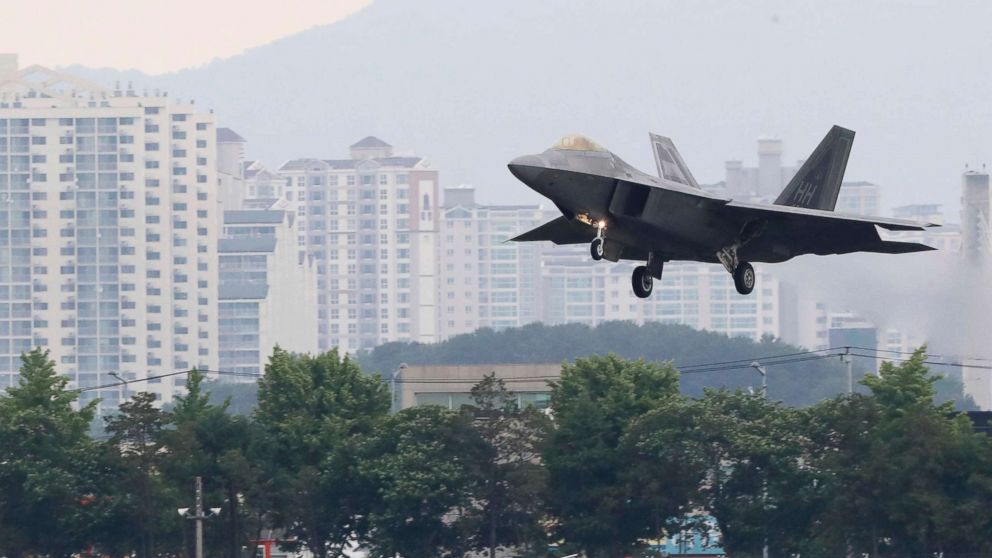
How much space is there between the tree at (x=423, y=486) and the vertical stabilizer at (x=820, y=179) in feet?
117

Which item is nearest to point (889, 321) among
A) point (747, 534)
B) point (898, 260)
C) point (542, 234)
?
point (898, 260)

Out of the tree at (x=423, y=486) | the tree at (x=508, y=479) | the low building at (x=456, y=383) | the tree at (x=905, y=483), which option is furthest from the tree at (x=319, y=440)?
the low building at (x=456, y=383)

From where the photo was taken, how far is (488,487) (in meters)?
80.9

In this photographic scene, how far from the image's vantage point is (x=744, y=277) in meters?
43.2

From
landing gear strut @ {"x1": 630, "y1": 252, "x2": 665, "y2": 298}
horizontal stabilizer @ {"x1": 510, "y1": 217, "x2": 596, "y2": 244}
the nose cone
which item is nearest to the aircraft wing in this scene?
landing gear strut @ {"x1": 630, "y1": 252, "x2": 665, "y2": 298}

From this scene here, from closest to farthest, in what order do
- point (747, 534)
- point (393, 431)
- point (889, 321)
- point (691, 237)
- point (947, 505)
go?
1. point (691, 237)
2. point (947, 505)
3. point (747, 534)
4. point (393, 431)
5. point (889, 321)

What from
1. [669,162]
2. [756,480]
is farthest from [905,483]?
[669,162]

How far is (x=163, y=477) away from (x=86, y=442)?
22.3 ft

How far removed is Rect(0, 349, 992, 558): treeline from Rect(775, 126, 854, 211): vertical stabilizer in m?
28.8

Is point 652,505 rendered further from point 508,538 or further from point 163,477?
point 163,477

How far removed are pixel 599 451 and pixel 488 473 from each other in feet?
18.4

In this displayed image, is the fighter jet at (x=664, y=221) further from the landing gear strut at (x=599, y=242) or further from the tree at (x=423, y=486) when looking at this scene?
the tree at (x=423, y=486)

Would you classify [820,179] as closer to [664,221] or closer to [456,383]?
[664,221]

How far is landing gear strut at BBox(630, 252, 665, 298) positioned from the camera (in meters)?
42.6
